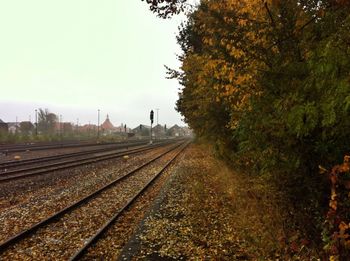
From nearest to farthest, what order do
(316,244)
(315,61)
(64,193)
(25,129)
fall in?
1. (315,61)
2. (316,244)
3. (64,193)
4. (25,129)

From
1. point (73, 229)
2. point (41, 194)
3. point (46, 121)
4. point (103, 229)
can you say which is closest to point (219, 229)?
point (103, 229)

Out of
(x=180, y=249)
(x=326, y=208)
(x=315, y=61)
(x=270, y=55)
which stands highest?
(x=270, y=55)

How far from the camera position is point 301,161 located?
6.30 metres

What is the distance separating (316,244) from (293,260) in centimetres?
51

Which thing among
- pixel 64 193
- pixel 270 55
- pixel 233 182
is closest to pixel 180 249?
pixel 270 55

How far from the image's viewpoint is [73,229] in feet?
32.2

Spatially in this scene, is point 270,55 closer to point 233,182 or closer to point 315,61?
point 315,61

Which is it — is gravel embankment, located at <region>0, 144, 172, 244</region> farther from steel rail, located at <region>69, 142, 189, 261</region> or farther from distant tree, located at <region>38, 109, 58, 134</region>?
distant tree, located at <region>38, 109, 58, 134</region>

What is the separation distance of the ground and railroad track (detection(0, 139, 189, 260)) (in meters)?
1.05

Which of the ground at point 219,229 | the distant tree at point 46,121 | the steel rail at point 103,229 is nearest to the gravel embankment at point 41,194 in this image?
the steel rail at point 103,229

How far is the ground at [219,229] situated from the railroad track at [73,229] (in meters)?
1.05

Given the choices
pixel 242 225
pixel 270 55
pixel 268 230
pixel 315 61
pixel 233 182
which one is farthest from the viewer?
pixel 233 182

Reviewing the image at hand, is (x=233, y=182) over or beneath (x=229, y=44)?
beneath

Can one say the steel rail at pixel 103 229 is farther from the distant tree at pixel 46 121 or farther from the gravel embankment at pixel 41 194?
the distant tree at pixel 46 121
